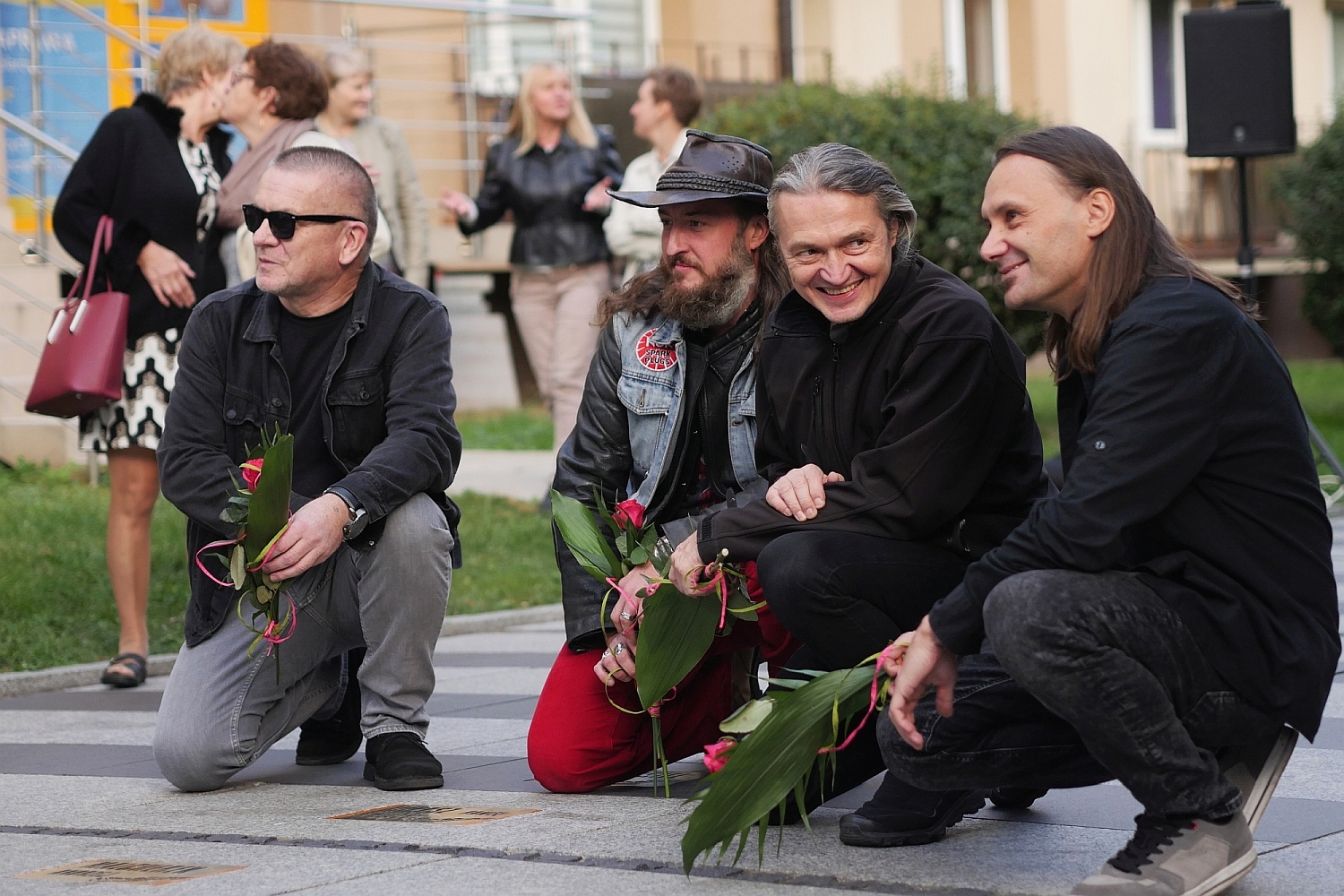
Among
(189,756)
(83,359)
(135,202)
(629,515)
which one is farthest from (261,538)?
(135,202)

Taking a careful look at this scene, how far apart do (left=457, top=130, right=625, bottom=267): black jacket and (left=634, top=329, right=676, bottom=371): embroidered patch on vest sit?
16.8ft

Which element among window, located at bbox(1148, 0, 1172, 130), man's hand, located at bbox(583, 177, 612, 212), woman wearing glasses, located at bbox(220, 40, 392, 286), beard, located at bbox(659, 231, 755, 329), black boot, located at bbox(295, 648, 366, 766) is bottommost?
black boot, located at bbox(295, 648, 366, 766)

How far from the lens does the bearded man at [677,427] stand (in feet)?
14.0

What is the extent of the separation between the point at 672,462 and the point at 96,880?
5.29 ft

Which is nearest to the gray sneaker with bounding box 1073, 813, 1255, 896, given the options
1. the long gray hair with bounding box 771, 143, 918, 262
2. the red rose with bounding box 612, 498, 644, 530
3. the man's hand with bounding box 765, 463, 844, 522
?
the man's hand with bounding box 765, 463, 844, 522

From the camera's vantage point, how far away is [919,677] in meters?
3.13

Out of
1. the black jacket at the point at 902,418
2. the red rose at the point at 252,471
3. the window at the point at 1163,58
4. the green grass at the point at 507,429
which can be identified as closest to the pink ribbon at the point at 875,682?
the black jacket at the point at 902,418

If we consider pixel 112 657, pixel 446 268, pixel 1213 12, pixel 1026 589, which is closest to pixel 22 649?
pixel 112 657

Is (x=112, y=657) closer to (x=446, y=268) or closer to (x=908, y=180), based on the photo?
(x=908, y=180)

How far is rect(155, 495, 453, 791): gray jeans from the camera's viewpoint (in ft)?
14.2

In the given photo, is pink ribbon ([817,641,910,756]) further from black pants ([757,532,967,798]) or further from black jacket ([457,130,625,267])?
black jacket ([457,130,625,267])

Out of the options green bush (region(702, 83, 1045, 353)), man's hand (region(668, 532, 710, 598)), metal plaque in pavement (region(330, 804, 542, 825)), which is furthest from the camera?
green bush (region(702, 83, 1045, 353))

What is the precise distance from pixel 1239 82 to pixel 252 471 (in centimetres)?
811

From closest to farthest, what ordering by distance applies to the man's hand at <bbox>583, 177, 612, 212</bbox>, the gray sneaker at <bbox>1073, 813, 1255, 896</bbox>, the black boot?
the gray sneaker at <bbox>1073, 813, 1255, 896</bbox>, the black boot, the man's hand at <bbox>583, 177, 612, 212</bbox>
